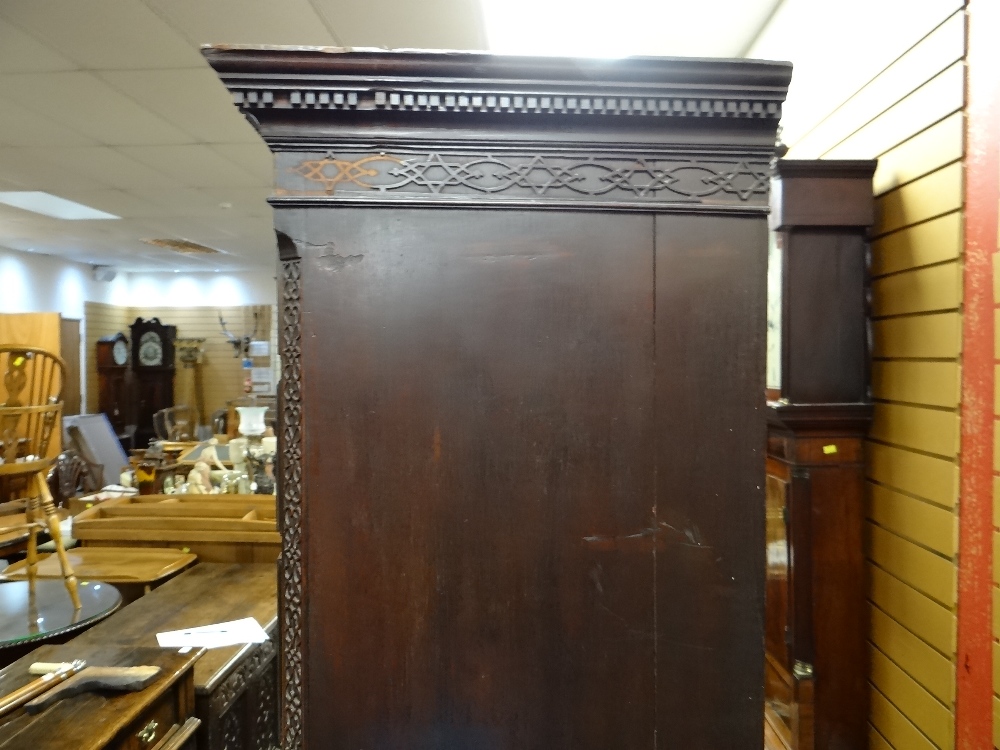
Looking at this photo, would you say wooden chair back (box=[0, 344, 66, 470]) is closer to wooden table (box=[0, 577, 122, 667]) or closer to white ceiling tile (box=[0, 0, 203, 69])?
wooden table (box=[0, 577, 122, 667])

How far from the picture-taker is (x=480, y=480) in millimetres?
1002

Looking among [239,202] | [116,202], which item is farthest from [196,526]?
[116,202]

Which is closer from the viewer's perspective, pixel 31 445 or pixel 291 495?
pixel 291 495

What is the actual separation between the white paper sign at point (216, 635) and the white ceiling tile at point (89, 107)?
261cm

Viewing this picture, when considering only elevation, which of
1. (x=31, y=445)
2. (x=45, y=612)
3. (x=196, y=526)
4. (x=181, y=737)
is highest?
(x=31, y=445)

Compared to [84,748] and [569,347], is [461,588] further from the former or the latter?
[84,748]

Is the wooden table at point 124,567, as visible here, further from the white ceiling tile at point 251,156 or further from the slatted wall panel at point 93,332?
the slatted wall panel at point 93,332

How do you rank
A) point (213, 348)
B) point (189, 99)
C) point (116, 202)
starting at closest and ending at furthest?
point (189, 99)
point (116, 202)
point (213, 348)

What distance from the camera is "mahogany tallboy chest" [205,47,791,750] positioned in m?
0.99

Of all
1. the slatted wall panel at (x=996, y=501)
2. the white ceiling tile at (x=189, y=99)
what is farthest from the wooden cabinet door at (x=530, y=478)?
the white ceiling tile at (x=189, y=99)

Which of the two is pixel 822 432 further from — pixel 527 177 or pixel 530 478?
pixel 527 177

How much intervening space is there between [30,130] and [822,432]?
177 inches

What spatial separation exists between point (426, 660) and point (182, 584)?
2.02 meters

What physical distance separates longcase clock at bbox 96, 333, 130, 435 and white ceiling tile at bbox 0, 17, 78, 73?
7.22 metres
